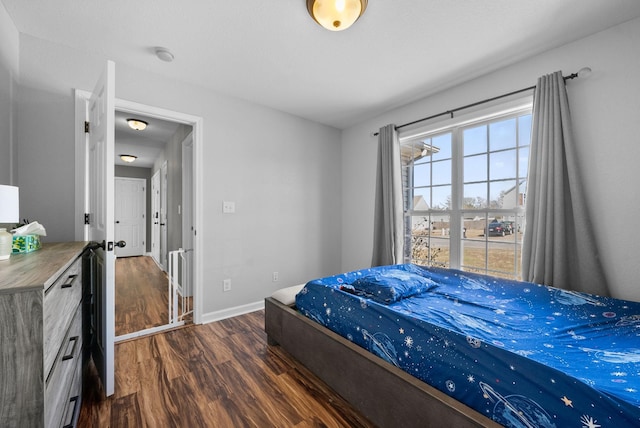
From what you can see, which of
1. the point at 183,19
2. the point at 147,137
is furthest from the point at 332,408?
the point at 147,137

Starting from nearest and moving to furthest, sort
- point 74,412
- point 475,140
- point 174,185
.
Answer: point 74,412 < point 475,140 < point 174,185

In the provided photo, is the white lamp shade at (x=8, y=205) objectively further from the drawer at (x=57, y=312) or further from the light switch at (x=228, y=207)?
the light switch at (x=228, y=207)

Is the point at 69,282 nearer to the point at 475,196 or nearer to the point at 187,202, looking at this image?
the point at 187,202

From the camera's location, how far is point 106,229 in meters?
1.58

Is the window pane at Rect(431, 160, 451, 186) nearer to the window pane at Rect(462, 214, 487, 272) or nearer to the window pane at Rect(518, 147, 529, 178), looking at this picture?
the window pane at Rect(462, 214, 487, 272)

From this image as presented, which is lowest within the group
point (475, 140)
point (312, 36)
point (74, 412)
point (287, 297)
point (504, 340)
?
point (74, 412)

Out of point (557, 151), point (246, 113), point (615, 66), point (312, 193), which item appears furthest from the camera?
point (312, 193)

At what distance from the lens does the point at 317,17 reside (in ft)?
5.37

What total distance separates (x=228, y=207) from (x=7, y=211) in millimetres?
1823

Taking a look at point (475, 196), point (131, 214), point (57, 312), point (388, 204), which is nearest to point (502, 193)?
point (475, 196)

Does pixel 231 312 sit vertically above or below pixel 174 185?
below

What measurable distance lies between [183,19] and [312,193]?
7.61ft

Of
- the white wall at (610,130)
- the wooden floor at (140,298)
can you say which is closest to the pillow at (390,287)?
the white wall at (610,130)

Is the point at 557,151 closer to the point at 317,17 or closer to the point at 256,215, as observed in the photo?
the point at 317,17
